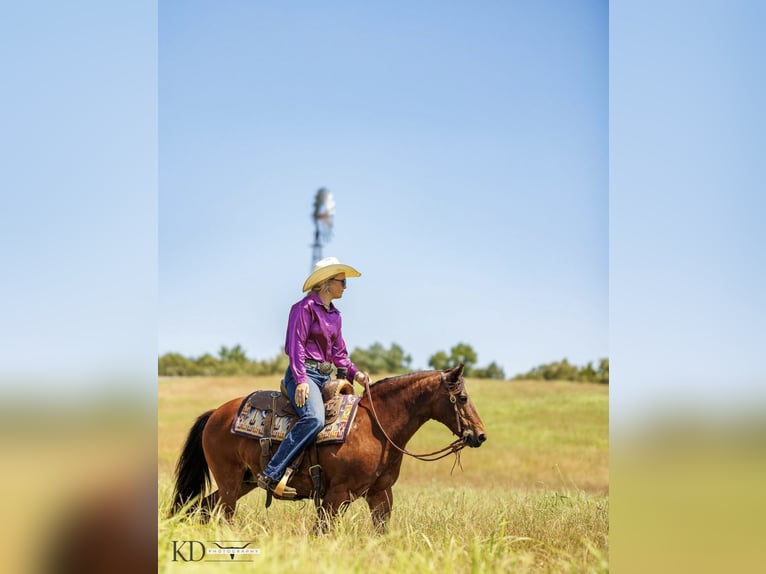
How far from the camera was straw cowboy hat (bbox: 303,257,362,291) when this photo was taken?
21.2ft

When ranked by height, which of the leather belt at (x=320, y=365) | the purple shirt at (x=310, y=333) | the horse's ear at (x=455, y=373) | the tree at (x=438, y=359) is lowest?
the tree at (x=438, y=359)

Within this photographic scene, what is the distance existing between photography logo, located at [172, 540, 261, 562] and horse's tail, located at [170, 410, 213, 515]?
1257 mm

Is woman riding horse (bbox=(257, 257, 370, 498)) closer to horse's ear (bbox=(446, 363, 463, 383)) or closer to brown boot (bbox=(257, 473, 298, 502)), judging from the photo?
brown boot (bbox=(257, 473, 298, 502))

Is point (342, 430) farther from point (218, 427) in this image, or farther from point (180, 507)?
point (180, 507)

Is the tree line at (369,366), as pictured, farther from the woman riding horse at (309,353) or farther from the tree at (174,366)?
the woman riding horse at (309,353)

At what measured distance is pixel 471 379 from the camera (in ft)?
52.9

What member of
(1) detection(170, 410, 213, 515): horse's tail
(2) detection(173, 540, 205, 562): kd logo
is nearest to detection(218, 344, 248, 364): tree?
(1) detection(170, 410, 213, 515): horse's tail

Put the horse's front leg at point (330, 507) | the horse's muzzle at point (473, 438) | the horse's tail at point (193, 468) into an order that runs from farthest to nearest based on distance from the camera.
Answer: the horse's tail at point (193, 468) < the horse's muzzle at point (473, 438) < the horse's front leg at point (330, 507)

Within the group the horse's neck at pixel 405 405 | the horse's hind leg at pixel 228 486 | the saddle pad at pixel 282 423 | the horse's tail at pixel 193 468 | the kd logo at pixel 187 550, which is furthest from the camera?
the horse's tail at pixel 193 468

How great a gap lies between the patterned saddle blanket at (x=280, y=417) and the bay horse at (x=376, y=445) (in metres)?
0.09

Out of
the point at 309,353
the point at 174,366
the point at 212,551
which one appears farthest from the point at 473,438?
the point at 174,366

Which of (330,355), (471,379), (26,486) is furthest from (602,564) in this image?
(471,379)

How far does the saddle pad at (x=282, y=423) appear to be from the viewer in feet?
21.4

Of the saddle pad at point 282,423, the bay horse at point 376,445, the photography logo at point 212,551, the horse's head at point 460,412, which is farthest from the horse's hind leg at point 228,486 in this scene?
the horse's head at point 460,412
